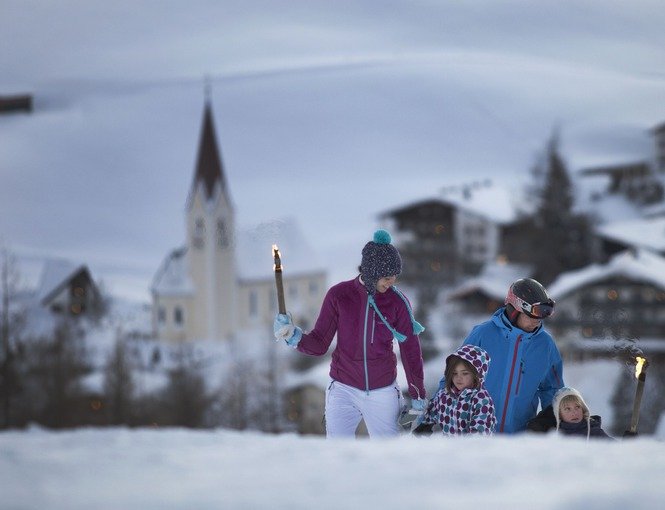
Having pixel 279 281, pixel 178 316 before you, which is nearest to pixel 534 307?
pixel 279 281

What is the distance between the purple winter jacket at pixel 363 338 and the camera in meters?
4.60

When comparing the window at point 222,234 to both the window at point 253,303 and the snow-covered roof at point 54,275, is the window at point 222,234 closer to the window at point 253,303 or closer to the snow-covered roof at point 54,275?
the window at point 253,303

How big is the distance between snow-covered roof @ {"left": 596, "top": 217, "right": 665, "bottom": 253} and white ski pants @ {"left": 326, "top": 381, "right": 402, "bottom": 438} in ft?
143

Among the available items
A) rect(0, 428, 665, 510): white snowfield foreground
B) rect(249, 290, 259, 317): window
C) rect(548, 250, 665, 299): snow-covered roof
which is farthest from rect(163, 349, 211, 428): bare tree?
rect(0, 428, 665, 510): white snowfield foreground

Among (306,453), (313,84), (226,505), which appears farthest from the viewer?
(313,84)

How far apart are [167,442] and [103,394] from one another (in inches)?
1448

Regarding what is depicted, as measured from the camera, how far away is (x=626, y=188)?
200ft

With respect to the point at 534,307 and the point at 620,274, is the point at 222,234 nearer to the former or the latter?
the point at 620,274

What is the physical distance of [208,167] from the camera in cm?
7712

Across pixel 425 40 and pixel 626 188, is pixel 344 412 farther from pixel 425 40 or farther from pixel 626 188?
pixel 425 40

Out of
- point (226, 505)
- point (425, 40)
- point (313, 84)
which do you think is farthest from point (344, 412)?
point (313, 84)

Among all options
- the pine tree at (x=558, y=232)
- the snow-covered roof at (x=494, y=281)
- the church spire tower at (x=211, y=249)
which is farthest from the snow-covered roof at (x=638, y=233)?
the church spire tower at (x=211, y=249)

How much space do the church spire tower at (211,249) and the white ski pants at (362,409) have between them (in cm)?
5682

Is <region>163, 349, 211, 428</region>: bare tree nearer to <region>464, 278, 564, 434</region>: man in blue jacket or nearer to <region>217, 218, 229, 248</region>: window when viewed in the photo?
<region>217, 218, 229, 248</region>: window
